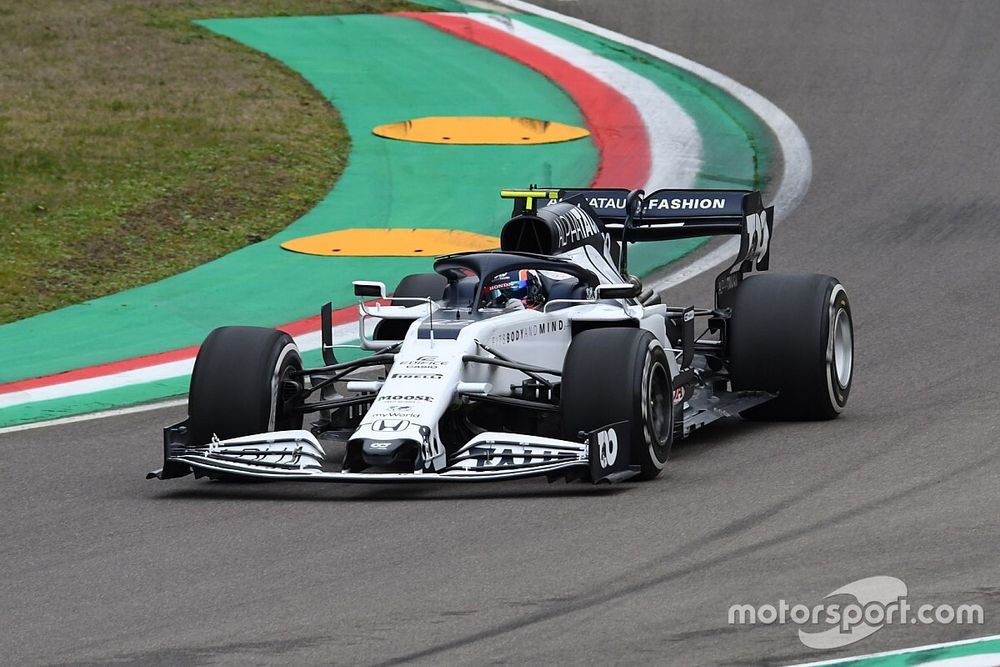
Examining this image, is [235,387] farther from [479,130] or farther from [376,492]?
[479,130]

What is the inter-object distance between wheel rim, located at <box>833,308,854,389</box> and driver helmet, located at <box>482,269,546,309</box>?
2.08 metres

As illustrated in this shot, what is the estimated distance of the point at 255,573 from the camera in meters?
7.50

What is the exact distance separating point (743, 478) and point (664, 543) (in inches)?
62.4

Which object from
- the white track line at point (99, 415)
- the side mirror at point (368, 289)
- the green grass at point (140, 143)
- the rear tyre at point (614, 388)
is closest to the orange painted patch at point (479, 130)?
the green grass at point (140, 143)

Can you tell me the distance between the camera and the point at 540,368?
9523mm

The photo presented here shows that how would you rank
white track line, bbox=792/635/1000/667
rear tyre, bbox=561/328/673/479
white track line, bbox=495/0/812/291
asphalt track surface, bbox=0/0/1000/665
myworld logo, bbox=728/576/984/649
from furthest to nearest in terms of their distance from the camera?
white track line, bbox=495/0/812/291
rear tyre, bbox=561/328/673/479
asphalt track surface, bbox=0/0/1000/665
myworld logo, bbox=728/576/984/649
white track line, bbox=792/635/1000/667

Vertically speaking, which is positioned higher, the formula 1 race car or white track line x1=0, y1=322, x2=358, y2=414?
the formula 1 race car

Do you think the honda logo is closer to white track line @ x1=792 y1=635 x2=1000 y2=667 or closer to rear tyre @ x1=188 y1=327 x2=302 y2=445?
rear tyre @ x1=188 y1=327 x2=302 y2=445

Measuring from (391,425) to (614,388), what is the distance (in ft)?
3.84

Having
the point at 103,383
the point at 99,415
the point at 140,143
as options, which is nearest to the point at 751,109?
the point at 140,143

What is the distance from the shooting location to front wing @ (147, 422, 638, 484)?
876 centimetres

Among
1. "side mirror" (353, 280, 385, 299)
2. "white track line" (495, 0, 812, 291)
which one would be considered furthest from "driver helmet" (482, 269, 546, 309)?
"white track line" (495, 0, 812, 291)

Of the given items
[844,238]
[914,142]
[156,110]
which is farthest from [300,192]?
[914,142]

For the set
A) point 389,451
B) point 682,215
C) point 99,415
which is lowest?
point 99,415
